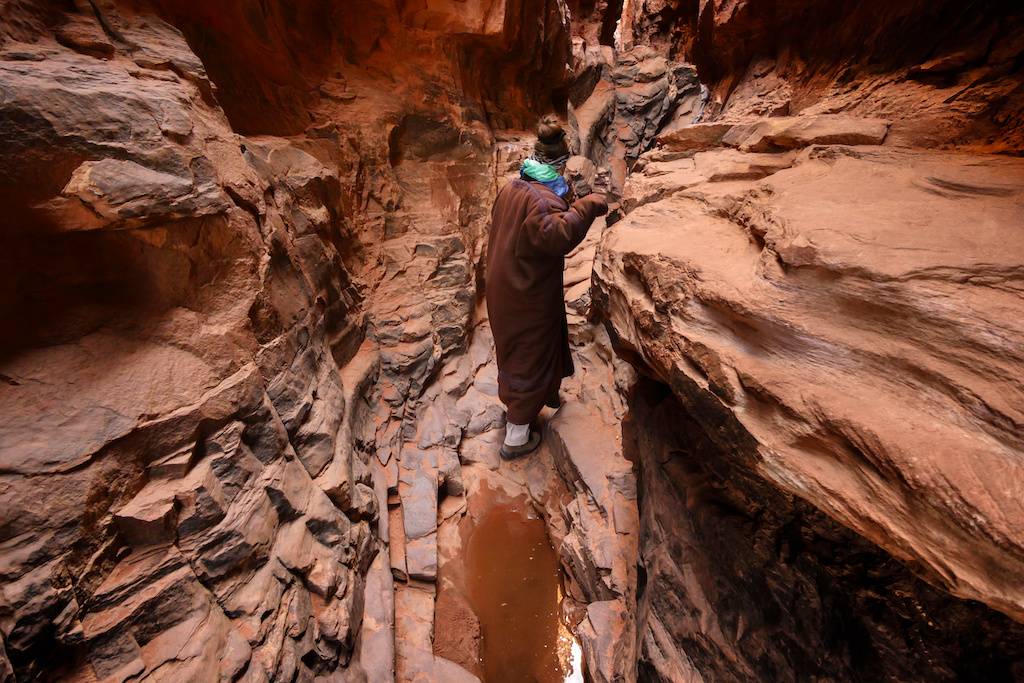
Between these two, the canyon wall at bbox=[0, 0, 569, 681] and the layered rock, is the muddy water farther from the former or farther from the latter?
the layered rock

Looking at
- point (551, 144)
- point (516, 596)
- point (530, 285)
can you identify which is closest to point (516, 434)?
point (516, 596)

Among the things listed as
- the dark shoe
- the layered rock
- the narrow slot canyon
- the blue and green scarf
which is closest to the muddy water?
the narrow slot canyon

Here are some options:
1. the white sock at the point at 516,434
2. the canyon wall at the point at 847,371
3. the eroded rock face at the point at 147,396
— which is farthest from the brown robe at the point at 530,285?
the eroded rock face at the point at 147,396

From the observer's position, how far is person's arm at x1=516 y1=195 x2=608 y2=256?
2478mm

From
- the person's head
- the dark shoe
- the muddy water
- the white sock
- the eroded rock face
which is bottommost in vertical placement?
the muddy water

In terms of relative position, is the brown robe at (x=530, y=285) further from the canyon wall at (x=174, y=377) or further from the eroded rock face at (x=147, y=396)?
the eroded rock face at (x=147, y=396)

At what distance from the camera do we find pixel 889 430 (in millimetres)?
851

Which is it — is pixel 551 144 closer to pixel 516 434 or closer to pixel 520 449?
pixel 516 434

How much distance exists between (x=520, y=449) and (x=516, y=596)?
3.65ft

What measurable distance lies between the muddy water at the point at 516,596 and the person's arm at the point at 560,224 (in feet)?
6.40

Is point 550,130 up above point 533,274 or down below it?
above

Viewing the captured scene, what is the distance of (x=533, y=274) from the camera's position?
2.81 m

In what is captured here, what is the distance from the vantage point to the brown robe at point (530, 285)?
253cm

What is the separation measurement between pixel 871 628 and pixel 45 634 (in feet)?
7.69
